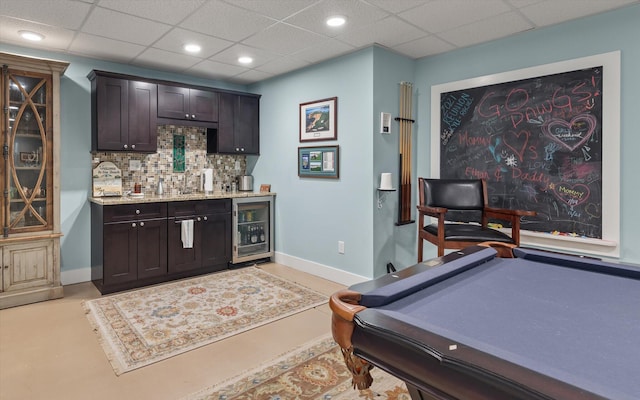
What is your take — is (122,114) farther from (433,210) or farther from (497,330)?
(497,330)

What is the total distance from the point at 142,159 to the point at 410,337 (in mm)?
4400

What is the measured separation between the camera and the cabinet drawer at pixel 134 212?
3776mm

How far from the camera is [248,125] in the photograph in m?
5.15

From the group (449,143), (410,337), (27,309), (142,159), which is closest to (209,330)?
(27,309)

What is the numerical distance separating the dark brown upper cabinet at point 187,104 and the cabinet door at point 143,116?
88 mm

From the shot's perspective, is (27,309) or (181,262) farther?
(181,262)

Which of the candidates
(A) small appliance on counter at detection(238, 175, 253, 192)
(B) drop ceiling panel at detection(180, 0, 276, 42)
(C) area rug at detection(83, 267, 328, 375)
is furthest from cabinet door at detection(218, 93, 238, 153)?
(C) area rug at detection(83, 267, 328, 375)

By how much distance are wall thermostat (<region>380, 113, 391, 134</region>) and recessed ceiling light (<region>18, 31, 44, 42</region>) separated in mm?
3287

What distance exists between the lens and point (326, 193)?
14.2 feet

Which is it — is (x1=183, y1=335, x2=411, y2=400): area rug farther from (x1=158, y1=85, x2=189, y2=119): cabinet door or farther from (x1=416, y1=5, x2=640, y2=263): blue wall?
(x1=158, y1=85, x2=189, y2=119): cabinet door

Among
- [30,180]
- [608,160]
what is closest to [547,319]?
A: [608,160]

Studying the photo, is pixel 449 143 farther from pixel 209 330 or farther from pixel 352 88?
pixel 209 330

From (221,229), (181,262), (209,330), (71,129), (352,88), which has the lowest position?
(209,330)

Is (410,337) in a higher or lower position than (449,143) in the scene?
lower
